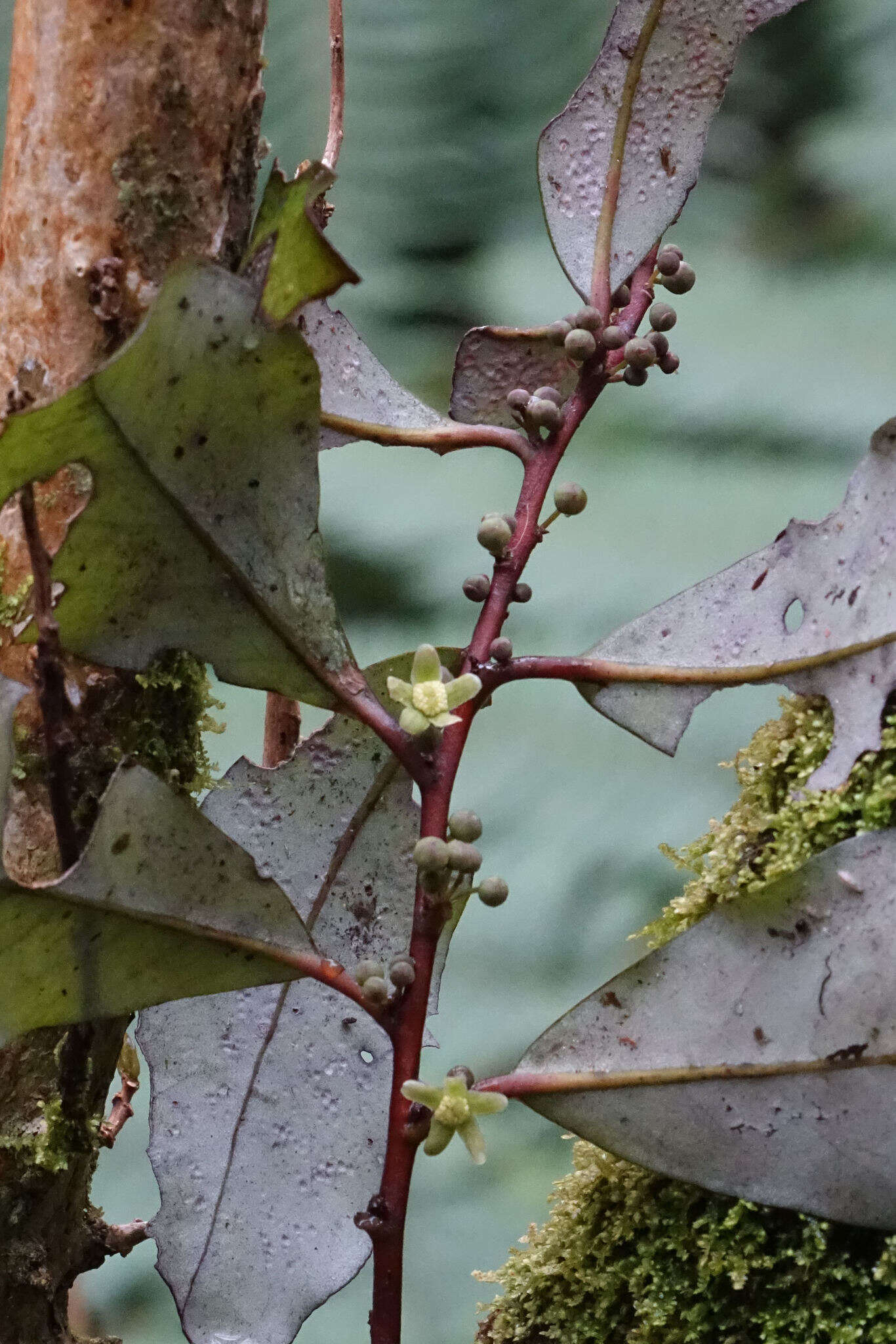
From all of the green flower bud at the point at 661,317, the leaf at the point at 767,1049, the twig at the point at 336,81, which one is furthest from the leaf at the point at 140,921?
the twig at the point at 336,81

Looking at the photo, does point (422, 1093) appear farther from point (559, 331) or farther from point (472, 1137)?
point (559, 331)

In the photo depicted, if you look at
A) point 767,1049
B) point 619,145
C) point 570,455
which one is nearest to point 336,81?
point 619,145

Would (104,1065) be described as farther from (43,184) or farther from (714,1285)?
(43,184)

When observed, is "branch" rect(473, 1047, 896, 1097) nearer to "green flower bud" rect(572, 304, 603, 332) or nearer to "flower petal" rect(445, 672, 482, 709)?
"flower petal" rect(445, 672, 482, 709)

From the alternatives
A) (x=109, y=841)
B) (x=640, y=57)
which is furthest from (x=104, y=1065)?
(x=640, y=57)

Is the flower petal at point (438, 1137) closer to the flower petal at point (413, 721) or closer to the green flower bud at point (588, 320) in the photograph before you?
the flower petal at point (413, 721)
